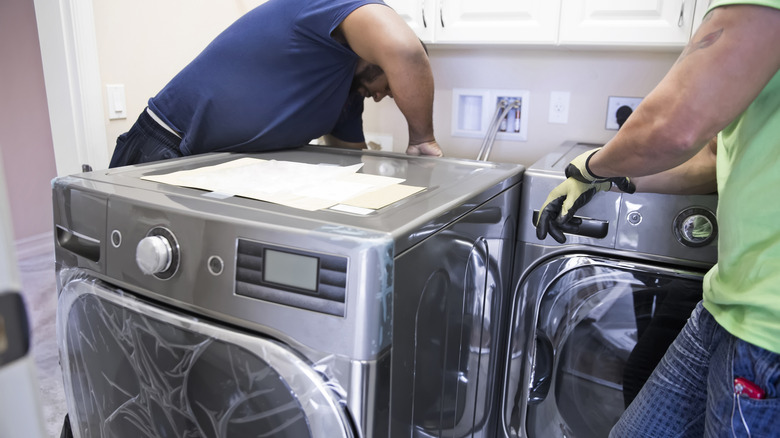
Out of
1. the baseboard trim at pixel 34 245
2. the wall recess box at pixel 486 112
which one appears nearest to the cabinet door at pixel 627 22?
the wall recess box at pixel 486 112

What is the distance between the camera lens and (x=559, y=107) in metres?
1.76

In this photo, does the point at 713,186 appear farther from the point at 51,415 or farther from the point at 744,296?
the point at 51,415

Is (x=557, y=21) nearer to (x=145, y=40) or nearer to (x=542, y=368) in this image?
(x=542, y=368)

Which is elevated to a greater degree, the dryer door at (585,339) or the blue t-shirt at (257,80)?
the blue t-shirt at (257,80)

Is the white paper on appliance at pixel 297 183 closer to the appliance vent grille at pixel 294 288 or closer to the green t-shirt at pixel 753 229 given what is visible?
the appliance vent grille at pixel 294 288

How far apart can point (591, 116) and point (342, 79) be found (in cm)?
85

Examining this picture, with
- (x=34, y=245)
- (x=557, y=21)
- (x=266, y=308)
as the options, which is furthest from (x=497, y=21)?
(x=34, y=245)

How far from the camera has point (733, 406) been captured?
0.66 metres

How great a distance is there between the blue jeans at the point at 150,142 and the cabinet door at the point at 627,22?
104cm

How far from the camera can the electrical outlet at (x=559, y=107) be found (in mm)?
1749

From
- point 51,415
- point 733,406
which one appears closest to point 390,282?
point 733,406

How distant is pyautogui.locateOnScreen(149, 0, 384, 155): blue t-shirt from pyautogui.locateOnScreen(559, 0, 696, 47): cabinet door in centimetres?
60

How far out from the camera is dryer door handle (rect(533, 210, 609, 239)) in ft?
3.53

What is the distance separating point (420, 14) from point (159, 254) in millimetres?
1147
